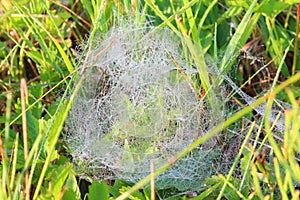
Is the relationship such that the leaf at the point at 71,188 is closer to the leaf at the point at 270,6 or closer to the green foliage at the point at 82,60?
the green foliage at the point at 82,60

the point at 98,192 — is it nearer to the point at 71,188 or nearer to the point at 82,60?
the point at 71,188

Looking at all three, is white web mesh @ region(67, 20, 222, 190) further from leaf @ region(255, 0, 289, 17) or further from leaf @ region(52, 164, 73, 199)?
leaf @ region(255, 0, 289, 17)

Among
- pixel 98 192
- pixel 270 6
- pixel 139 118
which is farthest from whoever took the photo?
pixel 270 6

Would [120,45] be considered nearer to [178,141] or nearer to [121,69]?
[121,69]

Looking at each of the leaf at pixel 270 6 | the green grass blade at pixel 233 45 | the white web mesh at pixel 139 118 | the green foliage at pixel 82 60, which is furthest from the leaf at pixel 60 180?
the leaf at pixel 270 6

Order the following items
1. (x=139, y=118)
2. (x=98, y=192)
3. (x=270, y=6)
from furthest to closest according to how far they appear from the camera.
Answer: (x=270, y=6)
(x=139, y=118)
(x=98, y=192)

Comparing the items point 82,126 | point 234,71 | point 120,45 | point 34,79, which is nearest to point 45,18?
point 34,79

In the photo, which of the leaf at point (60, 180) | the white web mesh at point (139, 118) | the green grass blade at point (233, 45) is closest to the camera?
the leaf at point (60, 180)

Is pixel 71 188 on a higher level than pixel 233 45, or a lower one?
lower

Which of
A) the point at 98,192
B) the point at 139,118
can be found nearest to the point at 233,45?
the point at 139,118
